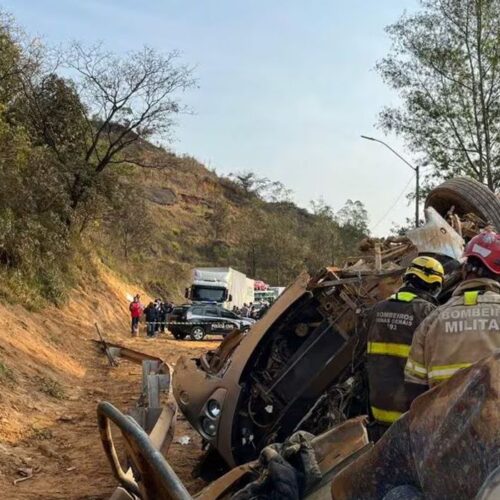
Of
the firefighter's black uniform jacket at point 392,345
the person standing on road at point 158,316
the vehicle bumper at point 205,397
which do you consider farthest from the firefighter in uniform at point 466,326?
the person standing on road at point 158,316

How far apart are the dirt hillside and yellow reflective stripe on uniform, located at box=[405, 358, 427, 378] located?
127 inches

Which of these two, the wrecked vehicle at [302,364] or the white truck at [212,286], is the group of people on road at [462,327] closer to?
the wrecked vehicle at [302,364]

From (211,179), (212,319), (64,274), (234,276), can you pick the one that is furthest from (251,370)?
(211,179)

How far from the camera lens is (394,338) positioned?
4.03m

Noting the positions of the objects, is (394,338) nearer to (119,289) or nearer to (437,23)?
(437,23)

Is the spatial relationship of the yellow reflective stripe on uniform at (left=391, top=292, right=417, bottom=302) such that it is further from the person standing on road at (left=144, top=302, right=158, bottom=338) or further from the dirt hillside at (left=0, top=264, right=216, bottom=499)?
the person standing on road at (left=144, top=302, right=158, bottom=338)

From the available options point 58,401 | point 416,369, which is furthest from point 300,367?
point 58,401

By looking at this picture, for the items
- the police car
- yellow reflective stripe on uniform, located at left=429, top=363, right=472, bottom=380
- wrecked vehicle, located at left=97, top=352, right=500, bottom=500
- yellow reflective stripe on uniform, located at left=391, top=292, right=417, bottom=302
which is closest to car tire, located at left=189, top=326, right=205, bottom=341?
the police car

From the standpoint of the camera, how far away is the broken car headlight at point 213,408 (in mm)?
5642

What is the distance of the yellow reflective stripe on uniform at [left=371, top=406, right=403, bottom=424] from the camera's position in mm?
3927

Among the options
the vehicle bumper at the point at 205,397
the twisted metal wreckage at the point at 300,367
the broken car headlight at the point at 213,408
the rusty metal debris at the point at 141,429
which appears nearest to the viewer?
the rusty metal debris at the point at 141,429

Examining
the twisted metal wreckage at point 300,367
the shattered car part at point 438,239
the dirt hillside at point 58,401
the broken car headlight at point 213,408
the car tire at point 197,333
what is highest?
the shattered car part at point 438,239

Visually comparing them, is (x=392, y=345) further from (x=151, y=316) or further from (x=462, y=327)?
(x=151, y=316)

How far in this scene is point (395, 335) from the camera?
4020mm
